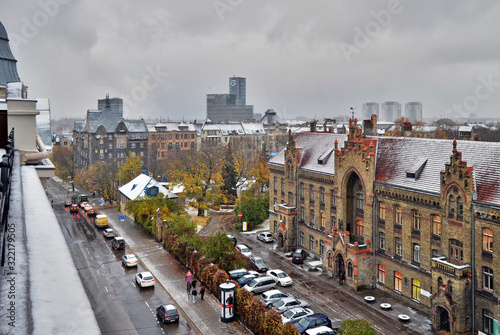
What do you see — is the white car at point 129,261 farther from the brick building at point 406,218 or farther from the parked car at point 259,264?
the brick building at point 406,218

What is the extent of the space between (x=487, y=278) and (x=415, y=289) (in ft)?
22.2

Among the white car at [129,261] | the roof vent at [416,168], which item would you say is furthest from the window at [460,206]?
the white car at [129,261]

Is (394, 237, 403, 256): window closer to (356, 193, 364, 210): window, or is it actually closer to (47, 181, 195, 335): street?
(356, 193, 364, 210): window

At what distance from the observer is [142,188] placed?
67500mm

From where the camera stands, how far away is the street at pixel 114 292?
3055 centimetres

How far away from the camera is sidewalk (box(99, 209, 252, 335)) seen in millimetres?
30984

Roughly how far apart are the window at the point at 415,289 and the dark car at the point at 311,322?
8292 millimetres

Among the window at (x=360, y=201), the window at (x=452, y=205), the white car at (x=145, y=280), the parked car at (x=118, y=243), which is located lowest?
the white car at (x=145, y=280)

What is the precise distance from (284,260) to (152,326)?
19345 mm

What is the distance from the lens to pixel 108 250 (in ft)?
164

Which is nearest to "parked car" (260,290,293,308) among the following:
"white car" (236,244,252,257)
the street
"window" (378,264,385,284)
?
the street

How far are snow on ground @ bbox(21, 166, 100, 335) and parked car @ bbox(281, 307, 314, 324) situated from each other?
2757 cm

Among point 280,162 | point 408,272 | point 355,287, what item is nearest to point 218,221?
point 280,162

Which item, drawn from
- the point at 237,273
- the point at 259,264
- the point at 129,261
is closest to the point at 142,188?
the point at 129,261
